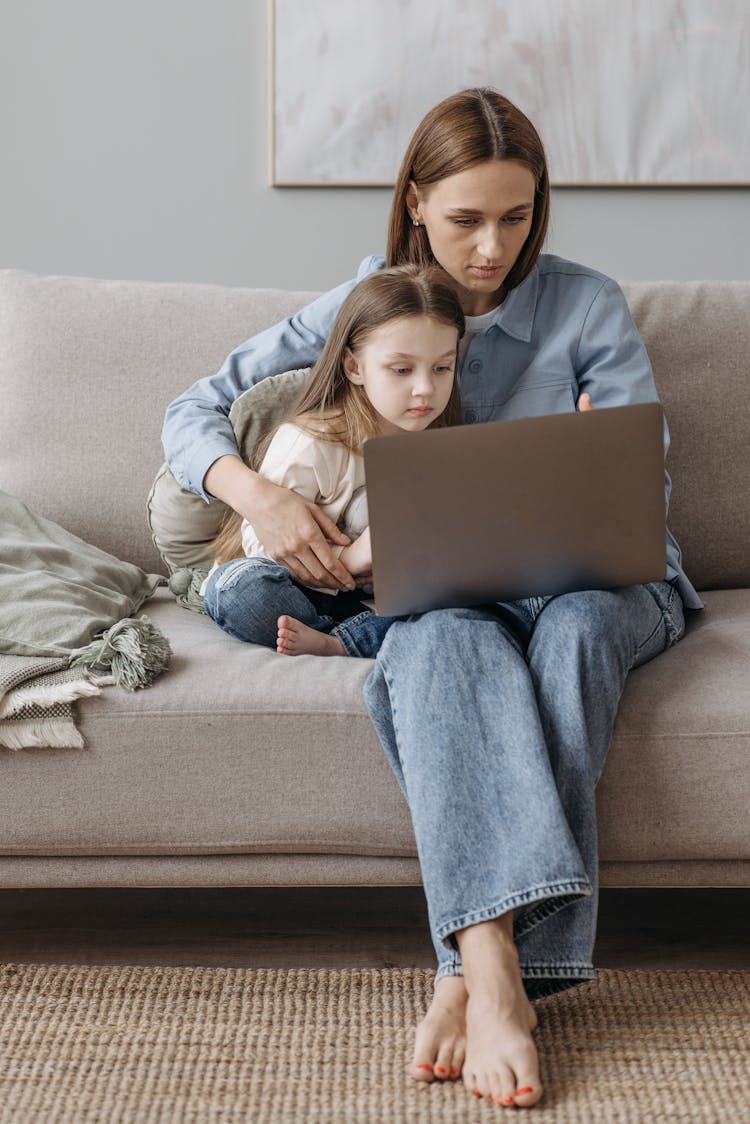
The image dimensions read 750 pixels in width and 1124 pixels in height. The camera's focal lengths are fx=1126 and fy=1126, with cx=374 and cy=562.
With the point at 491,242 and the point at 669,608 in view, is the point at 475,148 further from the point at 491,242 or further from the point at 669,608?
the point at 669,608

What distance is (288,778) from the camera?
3.93 ft

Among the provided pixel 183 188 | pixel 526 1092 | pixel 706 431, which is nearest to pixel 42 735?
pixel 526 1092

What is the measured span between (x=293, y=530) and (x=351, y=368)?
253mm

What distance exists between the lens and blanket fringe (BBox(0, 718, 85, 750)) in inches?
46.7

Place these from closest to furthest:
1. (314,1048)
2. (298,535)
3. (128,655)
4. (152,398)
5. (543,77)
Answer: (314,1048) < (128,655) < (298,535) < (152,398) < (543,77)

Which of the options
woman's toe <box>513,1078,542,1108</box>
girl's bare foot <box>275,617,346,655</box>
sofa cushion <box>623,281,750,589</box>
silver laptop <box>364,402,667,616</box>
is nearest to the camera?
woman's toe <box>513,1078,542,1108</box>

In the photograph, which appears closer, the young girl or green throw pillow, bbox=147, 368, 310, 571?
the young girl

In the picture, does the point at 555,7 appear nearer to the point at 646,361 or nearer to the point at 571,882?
the point at 646,361

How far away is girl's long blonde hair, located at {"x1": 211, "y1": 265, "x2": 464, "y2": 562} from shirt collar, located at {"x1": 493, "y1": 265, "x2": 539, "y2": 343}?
8cm

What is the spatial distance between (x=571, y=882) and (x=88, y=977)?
22.7 inches

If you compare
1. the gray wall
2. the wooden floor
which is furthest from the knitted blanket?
the gray wall

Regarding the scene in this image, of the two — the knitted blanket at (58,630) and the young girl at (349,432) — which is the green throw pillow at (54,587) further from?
the young girl at (349,432)

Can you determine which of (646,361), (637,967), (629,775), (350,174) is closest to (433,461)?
(629,775)

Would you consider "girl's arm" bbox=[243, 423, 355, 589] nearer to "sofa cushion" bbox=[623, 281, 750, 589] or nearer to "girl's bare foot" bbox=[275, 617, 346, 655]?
"girl's bare foot" bbox=[275, 617, 346, 655]
